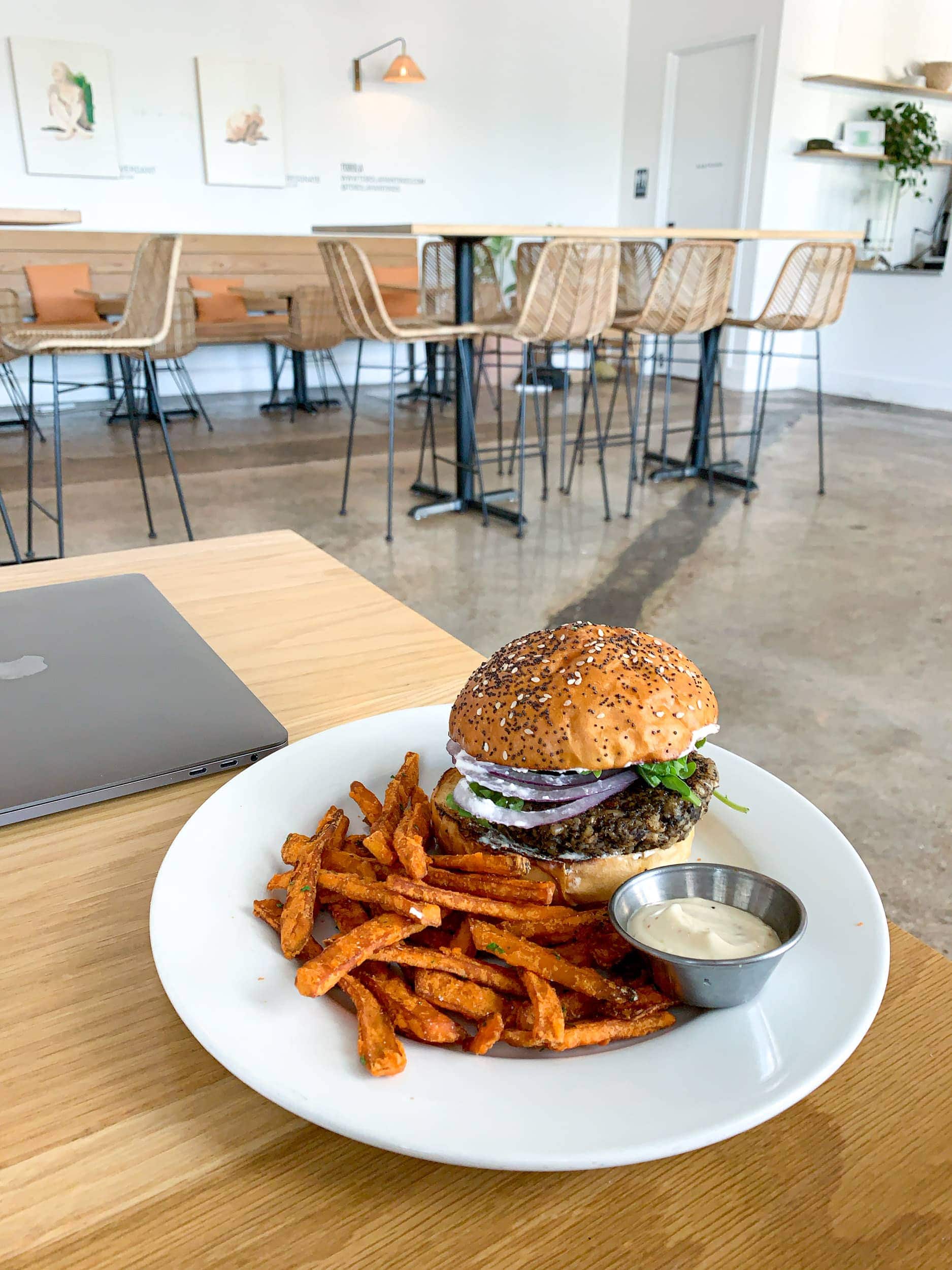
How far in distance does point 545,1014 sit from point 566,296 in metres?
3.77

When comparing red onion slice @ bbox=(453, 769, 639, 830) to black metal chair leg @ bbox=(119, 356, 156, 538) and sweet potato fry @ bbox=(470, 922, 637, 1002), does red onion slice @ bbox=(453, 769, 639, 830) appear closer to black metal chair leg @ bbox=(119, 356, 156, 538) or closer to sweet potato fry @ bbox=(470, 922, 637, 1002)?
sweet potato fry @ bbox=(470, 922, 637, 1002)

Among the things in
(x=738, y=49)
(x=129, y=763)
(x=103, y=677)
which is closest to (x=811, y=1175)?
(x=129, y=763)

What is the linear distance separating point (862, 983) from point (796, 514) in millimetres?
4125

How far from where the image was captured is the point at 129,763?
0.75 metres

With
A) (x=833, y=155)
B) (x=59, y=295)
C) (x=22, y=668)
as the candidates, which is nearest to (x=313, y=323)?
(x=59, y=295)

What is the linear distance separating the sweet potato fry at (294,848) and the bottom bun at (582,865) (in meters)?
0.12

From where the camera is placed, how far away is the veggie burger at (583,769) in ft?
2.26

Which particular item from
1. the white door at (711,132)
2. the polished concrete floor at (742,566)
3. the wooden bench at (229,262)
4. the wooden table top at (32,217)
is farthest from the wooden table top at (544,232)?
the white door at (711,132)

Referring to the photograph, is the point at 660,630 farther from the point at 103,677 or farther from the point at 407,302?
the point at 407,302

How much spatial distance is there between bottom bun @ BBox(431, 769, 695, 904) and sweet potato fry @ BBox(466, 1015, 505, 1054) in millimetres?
180

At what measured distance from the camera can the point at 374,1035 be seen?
0.51 metres

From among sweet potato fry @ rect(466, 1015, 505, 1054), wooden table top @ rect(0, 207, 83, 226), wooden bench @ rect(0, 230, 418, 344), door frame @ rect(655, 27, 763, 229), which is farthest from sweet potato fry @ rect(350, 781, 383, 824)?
door frame @ rect(655, 27, 763, 229)

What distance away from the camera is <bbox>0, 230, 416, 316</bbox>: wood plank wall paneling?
6684 millimetres

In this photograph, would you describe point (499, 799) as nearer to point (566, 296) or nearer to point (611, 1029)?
point (611, 1029)
